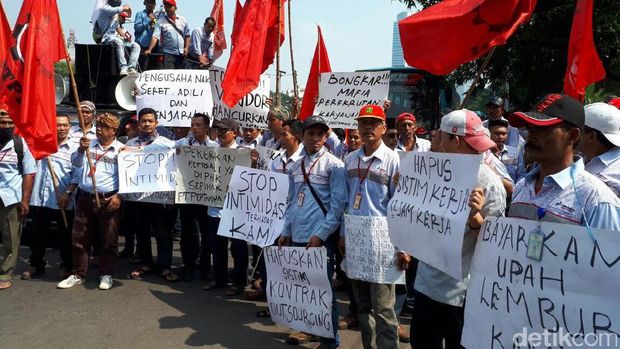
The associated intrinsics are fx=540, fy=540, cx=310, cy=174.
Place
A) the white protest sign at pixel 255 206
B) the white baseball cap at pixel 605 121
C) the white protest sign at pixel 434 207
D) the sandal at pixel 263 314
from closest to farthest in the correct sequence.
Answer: the white protest sign at pixel 434 207, the white baseball cap at pixel 605 121, the white protest sign at pixel 255 206, the sandal at pixel 263 314

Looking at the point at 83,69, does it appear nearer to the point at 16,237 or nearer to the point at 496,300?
the point at 16,237

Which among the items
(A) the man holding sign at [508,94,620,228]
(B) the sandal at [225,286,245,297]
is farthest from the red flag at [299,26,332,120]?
(A) the man holding sign at [508,94,620,228]

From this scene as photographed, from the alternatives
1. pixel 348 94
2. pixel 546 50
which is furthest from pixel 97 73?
pixel 546 50

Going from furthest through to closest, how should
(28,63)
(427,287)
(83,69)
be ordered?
(83,69), (28,63), (427,287)

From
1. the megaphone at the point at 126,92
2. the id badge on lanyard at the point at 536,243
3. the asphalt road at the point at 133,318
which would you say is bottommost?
the asphalt road at the point at 133,318

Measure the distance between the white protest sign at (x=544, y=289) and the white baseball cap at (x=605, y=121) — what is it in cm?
113

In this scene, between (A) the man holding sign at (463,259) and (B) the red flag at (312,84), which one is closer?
(A) the man holding sign at (463,259)

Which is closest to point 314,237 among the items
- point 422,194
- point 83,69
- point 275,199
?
point 275,199

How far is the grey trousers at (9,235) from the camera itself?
611 centimetres

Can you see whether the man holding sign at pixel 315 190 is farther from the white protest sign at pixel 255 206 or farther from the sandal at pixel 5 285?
the sandal at pixel 5 285

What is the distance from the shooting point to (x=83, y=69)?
10.3m

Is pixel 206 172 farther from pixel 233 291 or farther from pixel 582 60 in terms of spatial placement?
pixel 582 60

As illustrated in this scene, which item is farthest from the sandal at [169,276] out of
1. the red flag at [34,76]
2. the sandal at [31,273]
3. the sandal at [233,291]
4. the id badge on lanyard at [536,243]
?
the id badge on lanyard at [536,243]

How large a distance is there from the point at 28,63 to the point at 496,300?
16.8 feet
